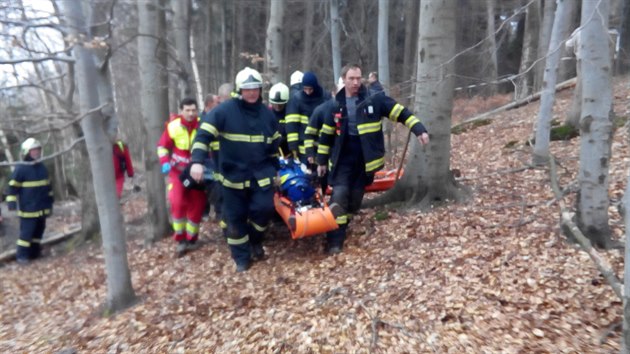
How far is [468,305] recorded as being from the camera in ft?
13.1

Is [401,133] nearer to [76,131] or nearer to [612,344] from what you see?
[76,131]

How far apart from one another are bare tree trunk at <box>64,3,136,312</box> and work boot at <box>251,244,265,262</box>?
1.43 m

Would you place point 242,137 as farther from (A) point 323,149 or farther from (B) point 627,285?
(B) point 627,285

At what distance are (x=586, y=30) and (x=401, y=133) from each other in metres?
10.8

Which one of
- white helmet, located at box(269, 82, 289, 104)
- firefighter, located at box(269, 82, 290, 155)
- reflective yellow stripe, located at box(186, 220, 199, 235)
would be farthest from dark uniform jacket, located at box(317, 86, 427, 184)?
reflective yellow stripe, located at box(186, 220, 199, 235)

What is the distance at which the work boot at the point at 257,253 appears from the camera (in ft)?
19.8

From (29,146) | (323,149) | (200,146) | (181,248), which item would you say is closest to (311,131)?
(323,149)

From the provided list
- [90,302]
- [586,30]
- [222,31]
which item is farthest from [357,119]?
[222,31]

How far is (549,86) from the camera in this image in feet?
22.9

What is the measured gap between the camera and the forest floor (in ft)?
12.2

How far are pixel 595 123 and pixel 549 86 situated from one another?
320 cm

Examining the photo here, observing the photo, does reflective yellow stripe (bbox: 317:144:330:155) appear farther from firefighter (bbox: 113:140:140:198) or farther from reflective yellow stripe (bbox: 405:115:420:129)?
firefighter (bbox: 113:140:140:198)

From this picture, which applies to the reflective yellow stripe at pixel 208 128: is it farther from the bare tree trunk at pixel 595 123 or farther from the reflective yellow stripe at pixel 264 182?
the bare tree trunk at pixel 595 123

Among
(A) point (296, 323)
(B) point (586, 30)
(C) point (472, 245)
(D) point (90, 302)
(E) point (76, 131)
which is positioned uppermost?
(B) point (586, 30)
